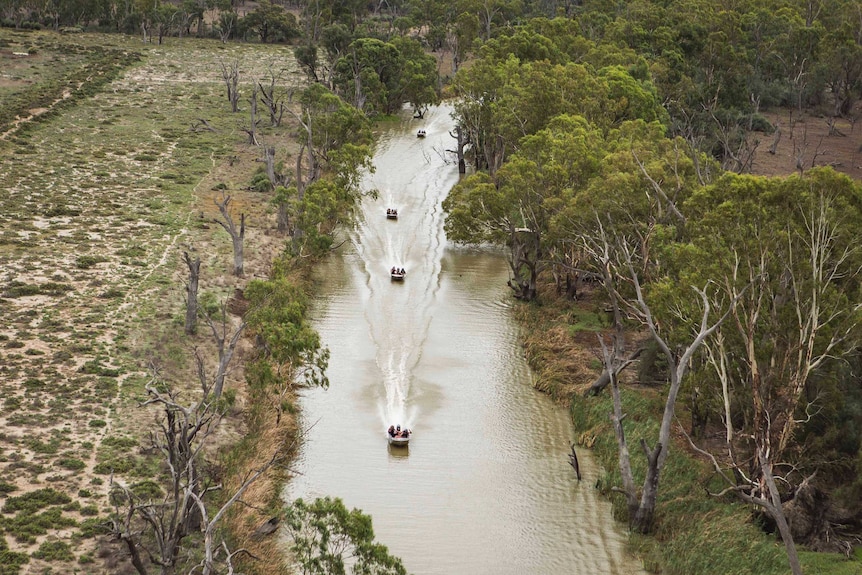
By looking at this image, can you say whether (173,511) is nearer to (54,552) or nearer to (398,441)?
(54,552)

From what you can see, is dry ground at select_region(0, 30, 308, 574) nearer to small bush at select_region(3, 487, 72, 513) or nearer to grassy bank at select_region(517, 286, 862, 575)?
small bush at select_region(3, 487, 72, 513)

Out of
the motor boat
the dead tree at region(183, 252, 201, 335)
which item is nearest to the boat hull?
the motor boat

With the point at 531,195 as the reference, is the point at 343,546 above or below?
below

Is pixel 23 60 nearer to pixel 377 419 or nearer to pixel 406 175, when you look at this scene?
pixel 406 175

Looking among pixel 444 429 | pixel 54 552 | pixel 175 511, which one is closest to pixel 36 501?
pixel 54 552

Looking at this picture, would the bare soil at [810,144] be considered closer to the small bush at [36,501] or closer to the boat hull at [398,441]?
the boat hull at [398,441]
